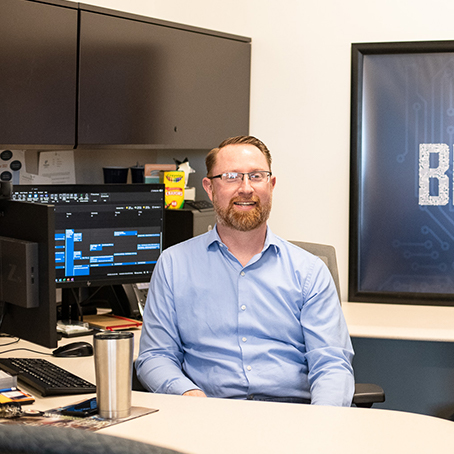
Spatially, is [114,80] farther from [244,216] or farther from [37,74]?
[244,216]

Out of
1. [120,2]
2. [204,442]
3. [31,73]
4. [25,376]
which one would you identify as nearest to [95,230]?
[31,73]

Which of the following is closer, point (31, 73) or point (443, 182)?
point (31, 73)

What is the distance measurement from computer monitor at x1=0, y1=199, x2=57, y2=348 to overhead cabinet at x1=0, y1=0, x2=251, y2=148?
575mm

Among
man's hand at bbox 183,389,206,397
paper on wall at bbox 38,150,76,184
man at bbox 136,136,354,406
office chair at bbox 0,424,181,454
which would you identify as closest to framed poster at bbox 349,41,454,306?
man at bbox 136,136,354,406

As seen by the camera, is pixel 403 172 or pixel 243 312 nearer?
pixel 243 312

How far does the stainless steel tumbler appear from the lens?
1.32 m

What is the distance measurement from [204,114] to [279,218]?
24.3 inches

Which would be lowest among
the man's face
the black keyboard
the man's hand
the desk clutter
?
the man's hand

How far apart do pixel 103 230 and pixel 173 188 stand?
0.44 meters

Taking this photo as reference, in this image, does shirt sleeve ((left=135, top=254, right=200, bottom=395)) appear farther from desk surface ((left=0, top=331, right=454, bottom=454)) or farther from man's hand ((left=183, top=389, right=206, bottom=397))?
desk surface ((left=0, top=331, right=454, bottom=454))

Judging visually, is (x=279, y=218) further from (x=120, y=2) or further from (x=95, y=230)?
(x=120, y=2)

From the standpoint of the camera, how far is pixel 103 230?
2408 mm

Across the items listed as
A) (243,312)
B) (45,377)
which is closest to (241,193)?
(243,312)

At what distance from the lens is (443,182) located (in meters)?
2.85
